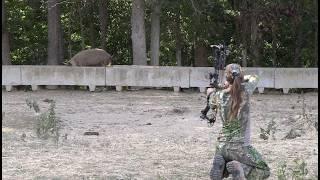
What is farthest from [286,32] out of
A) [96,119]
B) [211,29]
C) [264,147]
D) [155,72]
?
[264,147]

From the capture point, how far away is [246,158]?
6.96m

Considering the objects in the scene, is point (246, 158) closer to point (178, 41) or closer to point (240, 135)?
point (240, 135)

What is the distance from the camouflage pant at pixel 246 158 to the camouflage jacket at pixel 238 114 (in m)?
0.07

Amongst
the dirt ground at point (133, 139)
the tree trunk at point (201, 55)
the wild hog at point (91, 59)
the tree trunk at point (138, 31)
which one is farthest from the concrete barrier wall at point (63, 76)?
the tree trunk at point (201, 55)

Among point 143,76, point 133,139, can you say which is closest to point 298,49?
point 143,76

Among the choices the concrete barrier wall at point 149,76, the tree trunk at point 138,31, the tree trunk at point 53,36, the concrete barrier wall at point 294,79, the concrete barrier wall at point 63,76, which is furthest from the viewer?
the tree trunk at point 53,36

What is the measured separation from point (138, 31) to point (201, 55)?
19.7 feet

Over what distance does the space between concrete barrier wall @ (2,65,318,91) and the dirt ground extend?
1.47m

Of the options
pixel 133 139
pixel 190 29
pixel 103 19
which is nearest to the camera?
pixel 133 139

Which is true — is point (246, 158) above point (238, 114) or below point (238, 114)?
below

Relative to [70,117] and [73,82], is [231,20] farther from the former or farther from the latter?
[70,117]

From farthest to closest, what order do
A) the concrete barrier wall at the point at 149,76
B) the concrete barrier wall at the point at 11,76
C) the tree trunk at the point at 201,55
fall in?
1. the tree trunk at the point at 201,55
2. the concrete barrier wall at the point at 11,76
3. the concrete barrier wall at the point at 149,76

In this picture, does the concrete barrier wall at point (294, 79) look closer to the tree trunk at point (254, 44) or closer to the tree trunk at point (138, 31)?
the tree trunk at point (138, 31)

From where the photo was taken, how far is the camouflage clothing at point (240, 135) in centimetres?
684
